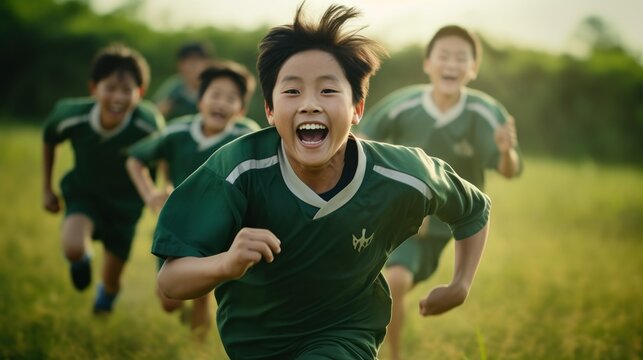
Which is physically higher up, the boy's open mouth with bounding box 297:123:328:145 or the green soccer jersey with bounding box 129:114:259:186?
the boy's open mouth with bounding box 297:123:328:145

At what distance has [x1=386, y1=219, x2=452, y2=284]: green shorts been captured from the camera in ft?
16.0

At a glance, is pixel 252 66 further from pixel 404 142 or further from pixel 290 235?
pixel 290 235

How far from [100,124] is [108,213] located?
26.1 inches

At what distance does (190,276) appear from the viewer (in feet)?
7.98

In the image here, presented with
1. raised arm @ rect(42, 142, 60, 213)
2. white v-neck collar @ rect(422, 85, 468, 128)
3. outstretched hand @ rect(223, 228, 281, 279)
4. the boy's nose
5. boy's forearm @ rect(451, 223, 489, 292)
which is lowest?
raised arm @ rect(42, 142, 60, 213)

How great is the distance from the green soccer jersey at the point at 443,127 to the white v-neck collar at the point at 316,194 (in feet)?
6.93

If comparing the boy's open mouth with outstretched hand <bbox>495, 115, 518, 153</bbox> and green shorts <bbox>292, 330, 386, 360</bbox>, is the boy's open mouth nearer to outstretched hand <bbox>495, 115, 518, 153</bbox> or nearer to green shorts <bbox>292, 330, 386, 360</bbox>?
green shorts <bbox>292, 330, 386, 360</bbox>

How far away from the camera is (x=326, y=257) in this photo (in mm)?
2875

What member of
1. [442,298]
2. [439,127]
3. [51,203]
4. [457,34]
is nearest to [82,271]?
[51,203]

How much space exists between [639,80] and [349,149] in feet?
49.1

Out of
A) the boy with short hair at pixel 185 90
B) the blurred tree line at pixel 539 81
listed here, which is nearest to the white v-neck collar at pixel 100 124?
the boy with short hair at pixel 185 90

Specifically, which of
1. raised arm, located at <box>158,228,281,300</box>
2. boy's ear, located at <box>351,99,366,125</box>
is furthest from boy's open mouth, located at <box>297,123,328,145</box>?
raised arm, located at <box>158,228,281,300</box>

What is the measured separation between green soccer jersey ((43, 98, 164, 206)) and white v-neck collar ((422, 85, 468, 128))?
1.86 metres

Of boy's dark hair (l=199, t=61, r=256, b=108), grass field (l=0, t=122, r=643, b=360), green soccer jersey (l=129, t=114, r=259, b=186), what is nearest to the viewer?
grass field (l=0, t=122, r=643, b=360)
